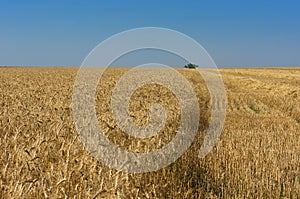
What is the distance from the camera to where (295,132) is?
895cm

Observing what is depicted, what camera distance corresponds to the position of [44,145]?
14.0ft

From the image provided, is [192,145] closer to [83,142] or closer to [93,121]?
[93,121]

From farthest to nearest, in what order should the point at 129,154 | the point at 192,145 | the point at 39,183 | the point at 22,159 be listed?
the point at 192,145 → the point at 129,154 → the point at 22,159 → the point at 39,183

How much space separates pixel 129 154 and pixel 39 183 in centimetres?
159

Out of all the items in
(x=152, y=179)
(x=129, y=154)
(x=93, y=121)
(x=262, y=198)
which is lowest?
(x=262, y=198)

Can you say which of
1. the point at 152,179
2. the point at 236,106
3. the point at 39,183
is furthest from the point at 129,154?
the point at 236,106

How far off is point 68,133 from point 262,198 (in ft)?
9.06

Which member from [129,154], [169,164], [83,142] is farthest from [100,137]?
[169,164]

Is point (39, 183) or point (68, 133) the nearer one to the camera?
point (39, 183)

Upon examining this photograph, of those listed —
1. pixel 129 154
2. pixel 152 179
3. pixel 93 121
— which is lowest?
pixel 152 179

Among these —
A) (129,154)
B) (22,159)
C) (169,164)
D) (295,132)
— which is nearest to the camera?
(22,159)

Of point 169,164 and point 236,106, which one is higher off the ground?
point 236,106

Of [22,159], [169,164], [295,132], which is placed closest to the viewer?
[22,159]

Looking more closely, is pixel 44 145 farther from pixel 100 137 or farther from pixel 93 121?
pixel 93 121
